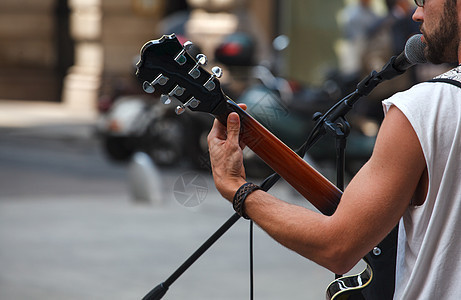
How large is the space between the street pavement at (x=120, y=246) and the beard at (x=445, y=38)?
2.32 metres

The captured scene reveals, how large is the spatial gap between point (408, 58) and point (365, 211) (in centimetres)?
63

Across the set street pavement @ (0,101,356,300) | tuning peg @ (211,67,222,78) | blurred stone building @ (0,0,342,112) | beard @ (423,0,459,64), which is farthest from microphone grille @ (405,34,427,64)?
blurred stone building @ (0,0,342,112)

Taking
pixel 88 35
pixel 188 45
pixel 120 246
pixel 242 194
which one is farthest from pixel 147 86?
pixel 88 35

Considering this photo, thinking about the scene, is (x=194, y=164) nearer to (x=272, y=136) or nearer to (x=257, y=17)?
(x=257, y=17)

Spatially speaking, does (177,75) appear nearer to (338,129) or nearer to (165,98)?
(165,98)

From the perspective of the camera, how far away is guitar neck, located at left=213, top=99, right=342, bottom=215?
6.95 feet

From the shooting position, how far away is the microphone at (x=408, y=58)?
224 cm

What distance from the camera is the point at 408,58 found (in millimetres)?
2318

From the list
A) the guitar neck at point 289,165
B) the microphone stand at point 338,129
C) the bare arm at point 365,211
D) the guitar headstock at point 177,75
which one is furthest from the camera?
the microphone stand at point 338,129

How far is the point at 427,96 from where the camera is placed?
72.3 inches

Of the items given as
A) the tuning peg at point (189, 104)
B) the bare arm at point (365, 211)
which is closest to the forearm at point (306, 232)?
the bare arm at point (365, 211)

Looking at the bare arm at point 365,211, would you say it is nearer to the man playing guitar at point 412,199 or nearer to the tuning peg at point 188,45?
the man playing guitar at point 412,199

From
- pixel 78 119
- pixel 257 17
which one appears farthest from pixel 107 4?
pixel 257 17

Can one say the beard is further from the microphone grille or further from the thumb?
the thumb
